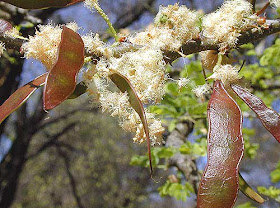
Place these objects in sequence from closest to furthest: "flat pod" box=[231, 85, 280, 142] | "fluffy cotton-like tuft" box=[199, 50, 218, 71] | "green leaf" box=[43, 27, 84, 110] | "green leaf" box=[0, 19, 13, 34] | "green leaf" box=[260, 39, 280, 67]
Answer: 1. "green leaf" box=[43, 27, 84, 110]
2. "flat pod" box=[231, 85, 280, 142]
3. "green leaf" box=[0, 19, 13, 34]
4. "fluffy cotton-like tuft" box=[199, 50, 218, 71]
5. "green leaf" box=[260, 39, 280, 67]

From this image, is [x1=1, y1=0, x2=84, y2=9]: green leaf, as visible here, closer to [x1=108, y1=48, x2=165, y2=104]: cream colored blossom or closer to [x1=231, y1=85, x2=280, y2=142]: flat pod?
[x1=108, y1=48, x2=165, y2=104]: cream colored blossom

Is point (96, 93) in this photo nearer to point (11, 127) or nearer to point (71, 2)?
point (71, 2)

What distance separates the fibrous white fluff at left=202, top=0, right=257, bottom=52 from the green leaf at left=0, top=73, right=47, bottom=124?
36cm

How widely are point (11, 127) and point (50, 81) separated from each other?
16.9 feet

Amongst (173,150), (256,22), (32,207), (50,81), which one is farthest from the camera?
(32,207)

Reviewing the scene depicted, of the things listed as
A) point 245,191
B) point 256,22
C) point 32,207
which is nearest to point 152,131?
point 245,191

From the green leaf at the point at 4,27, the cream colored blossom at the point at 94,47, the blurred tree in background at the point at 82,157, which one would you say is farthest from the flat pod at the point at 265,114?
the blurred tree in background at the point at 82,157

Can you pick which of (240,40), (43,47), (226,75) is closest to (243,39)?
(240,40)

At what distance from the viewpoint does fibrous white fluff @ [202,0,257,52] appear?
0.76 metres

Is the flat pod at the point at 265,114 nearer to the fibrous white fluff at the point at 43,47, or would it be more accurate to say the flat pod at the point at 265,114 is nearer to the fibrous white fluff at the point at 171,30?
the fibrous white fluff at the point at 171,30

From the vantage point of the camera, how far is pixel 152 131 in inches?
26.7

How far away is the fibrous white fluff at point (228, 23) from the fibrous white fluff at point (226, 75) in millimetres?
59

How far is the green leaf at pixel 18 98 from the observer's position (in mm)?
548

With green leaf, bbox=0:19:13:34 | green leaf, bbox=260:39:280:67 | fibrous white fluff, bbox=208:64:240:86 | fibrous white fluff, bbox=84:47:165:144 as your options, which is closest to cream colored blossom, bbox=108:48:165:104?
fibrous white fluff, bbox=84:47:165:144
